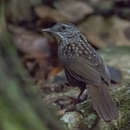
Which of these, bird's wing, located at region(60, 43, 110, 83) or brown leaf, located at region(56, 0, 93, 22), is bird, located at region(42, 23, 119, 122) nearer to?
bird's wing, located at region(60, 43, 110, 83)

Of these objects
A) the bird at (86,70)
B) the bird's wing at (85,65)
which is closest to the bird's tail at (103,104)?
the bird at (86,70)

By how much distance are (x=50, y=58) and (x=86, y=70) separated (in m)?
3.73

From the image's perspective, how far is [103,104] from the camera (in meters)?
4.54

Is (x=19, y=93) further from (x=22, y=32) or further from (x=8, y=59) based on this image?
(x=22, y=32)

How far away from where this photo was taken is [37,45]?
8906 millimetres

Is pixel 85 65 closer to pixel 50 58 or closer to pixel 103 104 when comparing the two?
pixel 103 104

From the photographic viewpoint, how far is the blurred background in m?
2.64

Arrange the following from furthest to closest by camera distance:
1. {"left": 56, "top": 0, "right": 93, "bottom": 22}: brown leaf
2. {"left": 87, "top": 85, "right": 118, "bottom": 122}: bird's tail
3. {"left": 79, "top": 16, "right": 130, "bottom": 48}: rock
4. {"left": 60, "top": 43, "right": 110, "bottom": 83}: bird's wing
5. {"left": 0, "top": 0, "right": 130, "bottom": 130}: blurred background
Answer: {"left": 56, "top": 0, "right": 93, "bottom": 22}: brown leaf → {"left": 79, "top": 16, "right": 130, "bottom": 48}: rock → {"left": 60, "top": 43, "right": 110, "bottom": 83}: bird's wing → {"left": 87, "top": 85, "right": 118, "bottom": 122}: bird's tail → {"left": 0, "top": 0, "right": 130, "bottom": 130}: blurred background

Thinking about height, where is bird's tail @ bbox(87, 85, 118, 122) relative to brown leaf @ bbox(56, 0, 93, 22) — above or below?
above

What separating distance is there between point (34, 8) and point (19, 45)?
4.45 feet

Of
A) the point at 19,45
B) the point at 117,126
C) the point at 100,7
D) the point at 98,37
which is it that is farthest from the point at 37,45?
the point at 117,126

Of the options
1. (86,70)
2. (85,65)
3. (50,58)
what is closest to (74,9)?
(50,58)

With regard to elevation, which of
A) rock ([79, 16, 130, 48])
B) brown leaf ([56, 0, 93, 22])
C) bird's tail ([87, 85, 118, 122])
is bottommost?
rock ([79, 16, 130, 48])

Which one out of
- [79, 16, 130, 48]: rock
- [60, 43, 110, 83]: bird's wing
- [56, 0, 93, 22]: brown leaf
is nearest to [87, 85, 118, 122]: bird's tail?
[60, 43, 110, 83]: bird's wing
